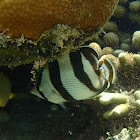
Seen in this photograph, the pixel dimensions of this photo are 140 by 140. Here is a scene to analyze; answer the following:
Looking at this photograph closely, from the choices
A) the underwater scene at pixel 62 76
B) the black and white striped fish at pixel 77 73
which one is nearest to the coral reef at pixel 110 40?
the underwater scene at pixel 62 76

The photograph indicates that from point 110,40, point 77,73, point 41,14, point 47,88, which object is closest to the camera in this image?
point 41,14

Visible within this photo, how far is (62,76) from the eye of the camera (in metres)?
2.03

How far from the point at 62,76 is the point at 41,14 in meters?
0.80

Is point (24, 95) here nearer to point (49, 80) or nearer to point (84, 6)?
point (49, 80)

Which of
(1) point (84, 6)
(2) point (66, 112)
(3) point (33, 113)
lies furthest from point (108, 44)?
(1) point (84, 6)

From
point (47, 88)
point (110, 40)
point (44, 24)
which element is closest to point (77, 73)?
point (47, 88)

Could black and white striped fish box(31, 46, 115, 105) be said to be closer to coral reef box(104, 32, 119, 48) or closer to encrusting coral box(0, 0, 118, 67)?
encrusting coral box(0, 0, 118, 67)

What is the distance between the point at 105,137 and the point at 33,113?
125 cm

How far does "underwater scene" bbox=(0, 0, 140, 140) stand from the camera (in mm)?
1552

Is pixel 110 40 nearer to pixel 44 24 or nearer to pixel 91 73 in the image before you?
pixel 91 73

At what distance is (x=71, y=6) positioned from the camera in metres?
1.52

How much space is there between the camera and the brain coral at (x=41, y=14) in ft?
4.78

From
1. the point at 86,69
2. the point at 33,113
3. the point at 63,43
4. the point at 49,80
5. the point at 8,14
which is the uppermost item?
the point at 8,14

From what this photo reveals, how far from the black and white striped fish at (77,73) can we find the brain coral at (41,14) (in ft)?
1.42
